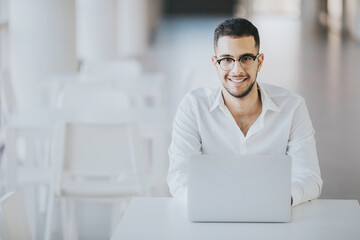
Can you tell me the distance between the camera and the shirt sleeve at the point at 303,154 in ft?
8.90

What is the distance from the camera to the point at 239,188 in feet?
7.35

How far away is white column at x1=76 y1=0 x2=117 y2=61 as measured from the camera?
1215 cm

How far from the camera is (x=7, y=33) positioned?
7602 millimetres

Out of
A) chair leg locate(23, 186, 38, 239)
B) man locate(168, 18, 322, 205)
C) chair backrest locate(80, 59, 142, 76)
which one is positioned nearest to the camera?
man locate(168, 18, 322, 205)

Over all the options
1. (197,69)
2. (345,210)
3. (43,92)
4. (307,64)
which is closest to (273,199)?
(345,210)

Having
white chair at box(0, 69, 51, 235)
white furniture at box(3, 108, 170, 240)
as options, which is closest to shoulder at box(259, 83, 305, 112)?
white furniture at box(3, 108, 170, 240)

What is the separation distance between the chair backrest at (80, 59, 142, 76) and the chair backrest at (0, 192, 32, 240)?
4571 mm

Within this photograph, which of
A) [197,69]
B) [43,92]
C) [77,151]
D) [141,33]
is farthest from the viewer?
[141,33]

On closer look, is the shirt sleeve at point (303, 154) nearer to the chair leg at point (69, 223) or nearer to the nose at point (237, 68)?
the nose at point (237, 68)

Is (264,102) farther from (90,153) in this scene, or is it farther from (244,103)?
(90,153)

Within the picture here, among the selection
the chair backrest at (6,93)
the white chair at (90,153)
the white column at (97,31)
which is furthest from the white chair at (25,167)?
the white column at (97,31)

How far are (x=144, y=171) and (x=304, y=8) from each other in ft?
88.4

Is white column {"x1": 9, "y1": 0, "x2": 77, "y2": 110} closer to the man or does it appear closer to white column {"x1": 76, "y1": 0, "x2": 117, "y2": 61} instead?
the man

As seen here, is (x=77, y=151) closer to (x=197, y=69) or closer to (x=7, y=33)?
(x=7, y=33)
